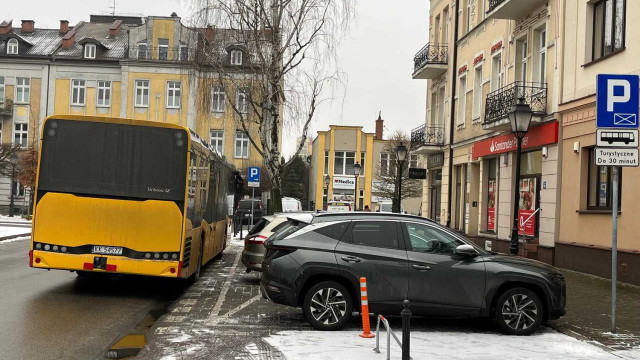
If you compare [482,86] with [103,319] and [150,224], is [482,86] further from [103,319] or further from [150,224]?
[103,319]

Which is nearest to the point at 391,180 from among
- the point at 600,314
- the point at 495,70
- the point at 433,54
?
the point at 433,54

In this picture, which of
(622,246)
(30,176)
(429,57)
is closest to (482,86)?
(429,57)

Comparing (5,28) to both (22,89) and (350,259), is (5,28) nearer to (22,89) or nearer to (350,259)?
(22,89)

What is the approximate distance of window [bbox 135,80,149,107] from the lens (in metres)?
55.5

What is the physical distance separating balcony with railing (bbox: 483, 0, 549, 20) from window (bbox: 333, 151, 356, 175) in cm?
4630

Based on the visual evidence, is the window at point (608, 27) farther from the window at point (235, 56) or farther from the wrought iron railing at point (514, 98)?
the window at point (235, 56)

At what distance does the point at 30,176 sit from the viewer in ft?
146

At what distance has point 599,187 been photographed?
53.4ft

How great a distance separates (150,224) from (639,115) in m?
7.78

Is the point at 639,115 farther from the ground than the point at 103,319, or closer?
farther from the ground

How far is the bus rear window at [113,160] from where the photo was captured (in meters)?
11.4

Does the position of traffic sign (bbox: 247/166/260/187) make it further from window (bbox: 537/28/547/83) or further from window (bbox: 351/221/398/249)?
window (bbox: 351/221/398/249)

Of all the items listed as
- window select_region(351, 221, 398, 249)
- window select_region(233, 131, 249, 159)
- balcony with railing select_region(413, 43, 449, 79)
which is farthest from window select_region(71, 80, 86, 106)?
window select_region(351, 221, 398, 249)

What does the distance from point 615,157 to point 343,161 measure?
5868 cm
